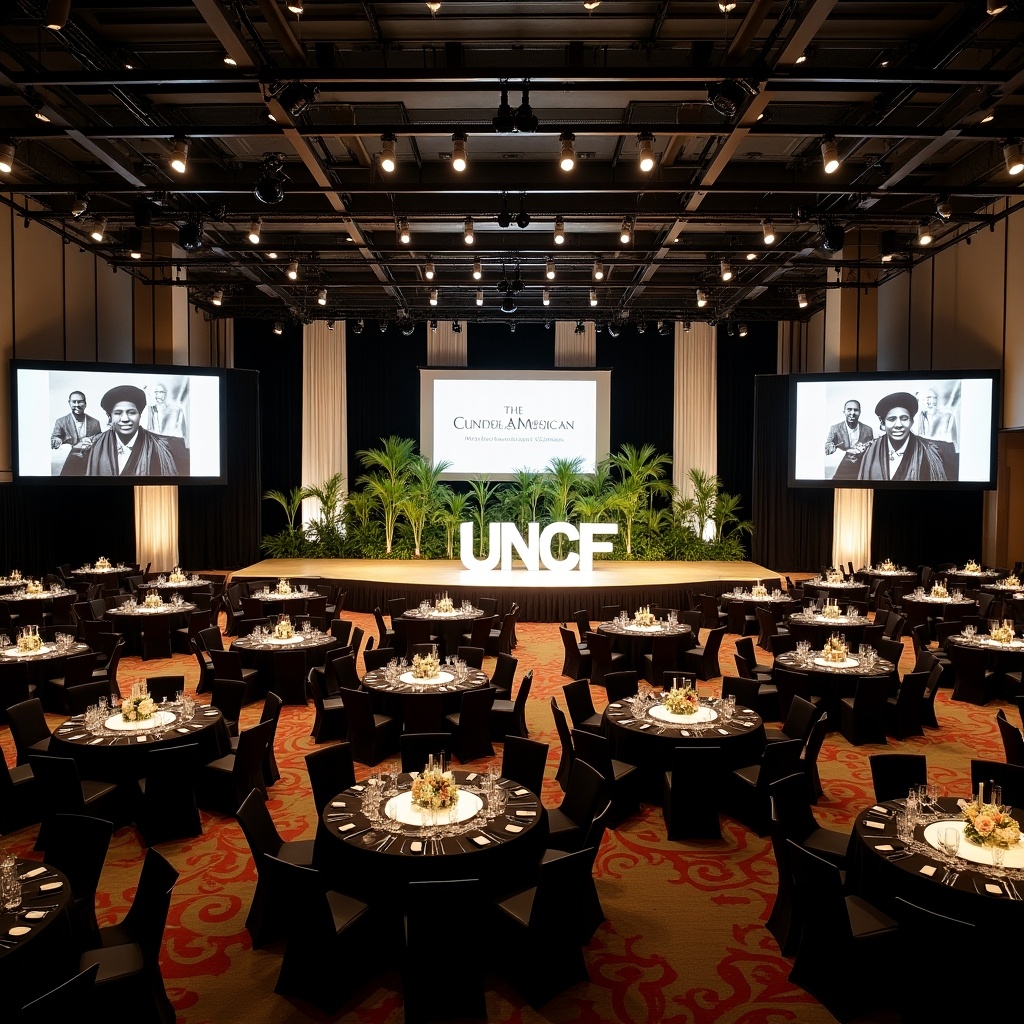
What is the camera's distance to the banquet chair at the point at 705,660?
889cm

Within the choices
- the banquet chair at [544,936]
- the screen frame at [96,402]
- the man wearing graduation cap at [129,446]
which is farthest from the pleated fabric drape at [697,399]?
the banquet chair at [544,936]

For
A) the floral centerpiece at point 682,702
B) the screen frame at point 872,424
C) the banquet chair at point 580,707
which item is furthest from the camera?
the screen frame at point 872,424

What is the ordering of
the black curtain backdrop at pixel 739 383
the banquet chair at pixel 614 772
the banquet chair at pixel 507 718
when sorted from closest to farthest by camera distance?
1. the banquet chair at pixel 614 772
2. the banquet chair at pixel 507 718
3. the black curtain backdrop at pixel 739 383

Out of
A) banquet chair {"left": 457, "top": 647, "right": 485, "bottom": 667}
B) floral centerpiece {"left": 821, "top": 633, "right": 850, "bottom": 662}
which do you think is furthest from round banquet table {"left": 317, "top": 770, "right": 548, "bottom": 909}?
floral centerpiece {"left": 821, "top": 633, "right": 850, "bottom": 662}

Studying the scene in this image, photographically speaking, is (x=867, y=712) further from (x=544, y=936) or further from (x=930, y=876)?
(x=544, y=936)

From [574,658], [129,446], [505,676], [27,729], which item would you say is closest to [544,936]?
[505,676]

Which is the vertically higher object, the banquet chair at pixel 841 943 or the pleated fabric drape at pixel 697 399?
the pleated fabric drape at pixel 697 399

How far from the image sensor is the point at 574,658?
9203mm

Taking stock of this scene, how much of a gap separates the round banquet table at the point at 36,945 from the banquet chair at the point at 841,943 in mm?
2952

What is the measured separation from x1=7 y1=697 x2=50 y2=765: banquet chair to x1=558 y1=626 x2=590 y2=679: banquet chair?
16.4ft

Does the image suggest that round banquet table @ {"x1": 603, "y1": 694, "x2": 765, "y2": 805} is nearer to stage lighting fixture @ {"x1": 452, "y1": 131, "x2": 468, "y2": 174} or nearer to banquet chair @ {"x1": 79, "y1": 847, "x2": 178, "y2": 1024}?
banquet chair @ {"x1": 79, "y1": 847, "x2": 178, "y2": 1024}

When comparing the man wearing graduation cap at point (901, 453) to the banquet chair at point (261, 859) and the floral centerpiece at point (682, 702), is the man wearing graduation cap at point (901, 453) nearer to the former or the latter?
the floral centerpiece at point (682, 702)

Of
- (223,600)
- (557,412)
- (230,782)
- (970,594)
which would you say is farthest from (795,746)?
(557,412)

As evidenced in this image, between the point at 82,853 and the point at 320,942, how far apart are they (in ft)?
3.86
